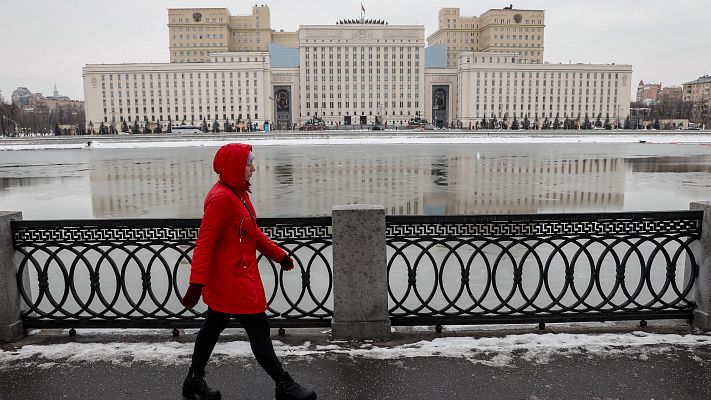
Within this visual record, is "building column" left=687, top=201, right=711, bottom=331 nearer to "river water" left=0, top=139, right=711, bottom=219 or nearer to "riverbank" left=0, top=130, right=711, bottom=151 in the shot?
"river water" left=0, top=139, right=711, bottom=219

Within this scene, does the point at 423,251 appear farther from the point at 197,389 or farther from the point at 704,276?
the point at 704,276

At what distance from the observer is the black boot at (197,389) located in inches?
163

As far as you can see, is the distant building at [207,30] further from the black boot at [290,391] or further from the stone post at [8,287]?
the black boot at [290,391]

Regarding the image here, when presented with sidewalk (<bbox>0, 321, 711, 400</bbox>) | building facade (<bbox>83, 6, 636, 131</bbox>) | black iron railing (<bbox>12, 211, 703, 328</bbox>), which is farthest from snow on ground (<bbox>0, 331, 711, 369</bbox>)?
building facade (<bbox>83, 6, 636, 131</bbox>)

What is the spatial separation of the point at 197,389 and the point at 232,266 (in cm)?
101

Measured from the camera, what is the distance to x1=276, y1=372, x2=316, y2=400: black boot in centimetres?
405

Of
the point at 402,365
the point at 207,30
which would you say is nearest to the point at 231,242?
the point at 402,365

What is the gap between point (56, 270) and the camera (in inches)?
353

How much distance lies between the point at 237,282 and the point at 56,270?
642cm

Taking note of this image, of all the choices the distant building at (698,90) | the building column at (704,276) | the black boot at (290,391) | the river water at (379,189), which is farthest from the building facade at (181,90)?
the black boot at (290,391)

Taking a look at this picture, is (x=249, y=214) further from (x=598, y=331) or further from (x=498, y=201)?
(x=498, y=201)

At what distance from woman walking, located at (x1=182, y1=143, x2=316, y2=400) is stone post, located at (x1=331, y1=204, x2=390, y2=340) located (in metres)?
1.25

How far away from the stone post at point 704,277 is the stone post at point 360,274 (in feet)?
10.0

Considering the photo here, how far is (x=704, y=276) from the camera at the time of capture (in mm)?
5504
